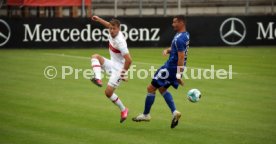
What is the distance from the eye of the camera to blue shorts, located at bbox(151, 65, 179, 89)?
14.3m

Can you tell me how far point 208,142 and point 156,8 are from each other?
89.4 feet

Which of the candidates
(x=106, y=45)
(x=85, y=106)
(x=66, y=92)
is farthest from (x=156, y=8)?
(x=85, y=106)

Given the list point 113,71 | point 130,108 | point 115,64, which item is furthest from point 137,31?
point 113,71

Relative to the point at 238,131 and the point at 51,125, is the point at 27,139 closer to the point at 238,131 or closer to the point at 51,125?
the point at 51,125

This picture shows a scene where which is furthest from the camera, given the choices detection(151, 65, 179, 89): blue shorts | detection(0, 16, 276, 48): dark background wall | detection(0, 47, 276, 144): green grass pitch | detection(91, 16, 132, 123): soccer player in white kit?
detection(0, 16, 276, 48): dark background wall

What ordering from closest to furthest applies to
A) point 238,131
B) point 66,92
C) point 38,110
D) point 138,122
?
point 238,131, point 138,122, point 38,110, point 66,92

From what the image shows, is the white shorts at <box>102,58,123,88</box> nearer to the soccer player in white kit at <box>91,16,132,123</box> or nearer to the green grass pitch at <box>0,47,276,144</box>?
the soccer player in white kit at <box>91,16,132,123</box>

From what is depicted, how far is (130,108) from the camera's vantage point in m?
17.0

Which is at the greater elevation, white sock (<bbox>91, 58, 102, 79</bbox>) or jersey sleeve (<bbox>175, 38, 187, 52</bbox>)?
jersey sleeve (<bbox>175, 38, 187, 52</bbox>)

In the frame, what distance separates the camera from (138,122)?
Answer: 1516 cm

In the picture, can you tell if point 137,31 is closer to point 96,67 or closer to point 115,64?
point 115,64

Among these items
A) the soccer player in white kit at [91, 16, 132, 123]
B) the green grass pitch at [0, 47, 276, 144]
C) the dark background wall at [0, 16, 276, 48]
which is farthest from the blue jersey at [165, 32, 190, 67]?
the dark background wall at [0, 16, 276, 48]

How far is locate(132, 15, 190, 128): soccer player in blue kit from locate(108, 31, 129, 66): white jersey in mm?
851

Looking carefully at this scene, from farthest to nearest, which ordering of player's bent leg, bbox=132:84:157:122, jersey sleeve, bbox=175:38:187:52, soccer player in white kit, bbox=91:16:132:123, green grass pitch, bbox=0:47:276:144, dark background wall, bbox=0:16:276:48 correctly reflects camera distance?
dark background wall, bbox=0:16:276:48
player's bent leg, bbox=132:84:157:122
soccer player in white kit, bbox=91:16:132:123
jersey sleeve, bbox=175:38:187:52
green grass pitch, bbox=0:47:276:144
